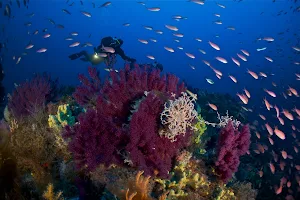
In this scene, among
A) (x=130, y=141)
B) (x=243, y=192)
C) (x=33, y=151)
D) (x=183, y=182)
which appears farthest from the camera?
(x=33, y=151)

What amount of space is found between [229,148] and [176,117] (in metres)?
1.15

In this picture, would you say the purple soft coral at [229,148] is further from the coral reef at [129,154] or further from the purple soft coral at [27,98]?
the purple soft coral at [27,98]

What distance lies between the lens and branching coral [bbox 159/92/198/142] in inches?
153

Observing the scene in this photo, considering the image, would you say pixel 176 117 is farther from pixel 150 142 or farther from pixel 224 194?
pixel 224 194

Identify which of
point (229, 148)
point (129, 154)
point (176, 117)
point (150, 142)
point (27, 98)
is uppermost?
point (176, 117)

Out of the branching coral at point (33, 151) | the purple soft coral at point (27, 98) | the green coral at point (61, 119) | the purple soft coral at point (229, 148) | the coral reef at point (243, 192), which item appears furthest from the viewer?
the purple soft coral at point (27, 98)

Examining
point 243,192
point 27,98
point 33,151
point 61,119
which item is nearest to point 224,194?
point 243,192

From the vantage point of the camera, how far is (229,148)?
414cm

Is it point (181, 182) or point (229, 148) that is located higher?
point (229, 148)

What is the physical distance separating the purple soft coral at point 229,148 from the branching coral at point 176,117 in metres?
0.71

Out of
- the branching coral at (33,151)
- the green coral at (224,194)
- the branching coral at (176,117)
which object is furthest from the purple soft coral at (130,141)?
the green coral at (224,194)

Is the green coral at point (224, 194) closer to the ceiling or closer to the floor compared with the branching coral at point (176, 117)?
closer to the floor

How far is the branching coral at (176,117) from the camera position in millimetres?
3898

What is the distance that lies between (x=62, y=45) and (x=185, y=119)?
408 ft
